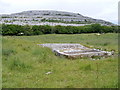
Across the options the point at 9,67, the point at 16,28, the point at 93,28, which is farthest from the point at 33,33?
the point at 9,67

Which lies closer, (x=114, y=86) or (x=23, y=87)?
(x=114, y=86)

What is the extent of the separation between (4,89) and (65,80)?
166cm

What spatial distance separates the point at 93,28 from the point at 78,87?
1690 inches

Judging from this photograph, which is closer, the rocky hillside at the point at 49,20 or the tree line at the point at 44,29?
the tree line at the point at 44,29

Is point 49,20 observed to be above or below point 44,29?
below

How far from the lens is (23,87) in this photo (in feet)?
14.4

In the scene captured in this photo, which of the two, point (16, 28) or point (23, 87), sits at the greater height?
point (23, 87)

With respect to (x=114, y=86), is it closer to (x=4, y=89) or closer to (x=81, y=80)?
(x=81, y=80)

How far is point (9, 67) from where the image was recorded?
20.9 ft

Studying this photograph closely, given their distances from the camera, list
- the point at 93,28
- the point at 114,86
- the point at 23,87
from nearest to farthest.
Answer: the point at 114,86 < the point at 23,87 < the point at 93,28

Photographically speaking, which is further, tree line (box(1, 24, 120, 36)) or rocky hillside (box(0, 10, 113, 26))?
rocky hillside (box(0, 10, 113, 26))

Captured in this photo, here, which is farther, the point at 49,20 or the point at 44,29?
the point at 49,20

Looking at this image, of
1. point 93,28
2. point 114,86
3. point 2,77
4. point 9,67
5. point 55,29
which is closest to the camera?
point 114,86

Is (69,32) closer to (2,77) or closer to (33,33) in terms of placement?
(33,33)
